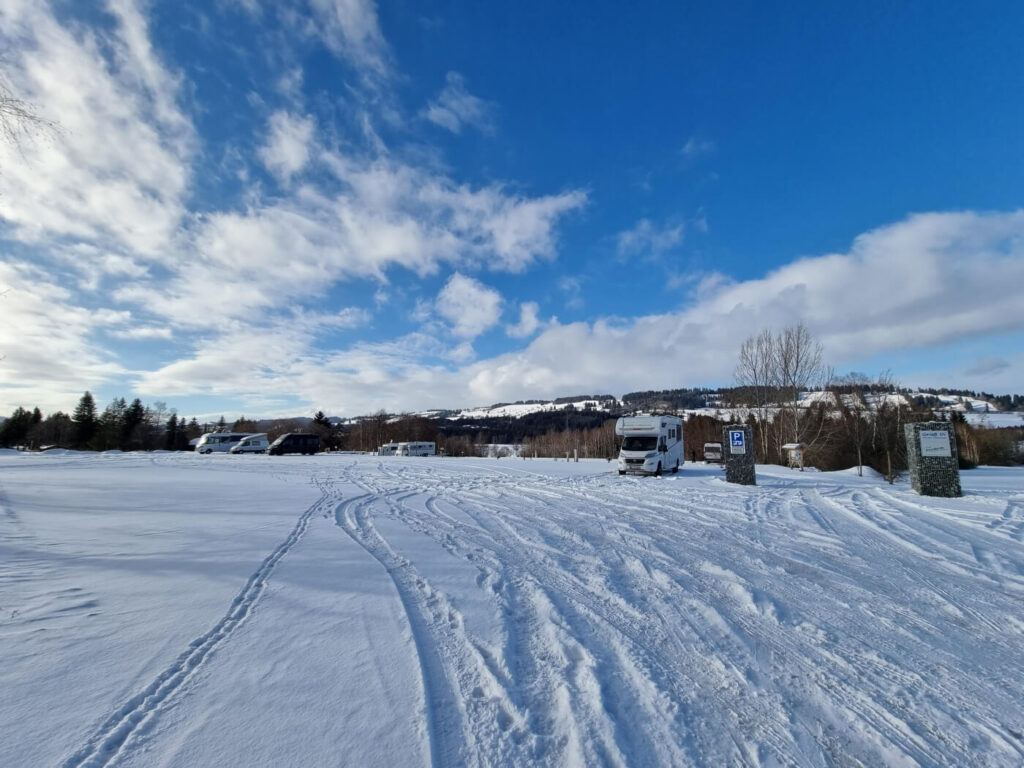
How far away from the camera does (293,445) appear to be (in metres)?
47.3

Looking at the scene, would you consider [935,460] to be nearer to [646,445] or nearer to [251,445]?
[646,445]

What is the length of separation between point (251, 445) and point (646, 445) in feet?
141

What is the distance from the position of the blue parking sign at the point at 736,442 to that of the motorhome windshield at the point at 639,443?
4.63 meters

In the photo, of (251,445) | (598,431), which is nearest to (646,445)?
(251,445)

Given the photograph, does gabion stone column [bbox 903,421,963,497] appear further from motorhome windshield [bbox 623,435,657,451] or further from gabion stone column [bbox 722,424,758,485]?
motorhome windshield [bbox 623,435,657,451]

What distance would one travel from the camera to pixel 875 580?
5.70 m

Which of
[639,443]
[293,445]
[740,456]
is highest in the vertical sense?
[639,443]

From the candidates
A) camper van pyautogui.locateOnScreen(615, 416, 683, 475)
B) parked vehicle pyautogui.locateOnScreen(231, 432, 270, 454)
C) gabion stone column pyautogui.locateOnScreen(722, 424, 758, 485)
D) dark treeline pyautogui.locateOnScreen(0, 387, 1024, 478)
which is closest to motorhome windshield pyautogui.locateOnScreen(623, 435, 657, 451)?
camper van pyautogui.locateOnScreen(615, 416, 683, 475)

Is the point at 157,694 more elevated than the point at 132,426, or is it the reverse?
the point at 132,426

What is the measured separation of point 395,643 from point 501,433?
125m

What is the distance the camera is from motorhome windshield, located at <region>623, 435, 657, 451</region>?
22062mm

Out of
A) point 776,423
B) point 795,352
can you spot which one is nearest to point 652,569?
point 795,352

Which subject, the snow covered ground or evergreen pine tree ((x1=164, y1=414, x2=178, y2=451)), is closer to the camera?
the snow covered ground

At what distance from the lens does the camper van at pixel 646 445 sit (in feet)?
70.8
